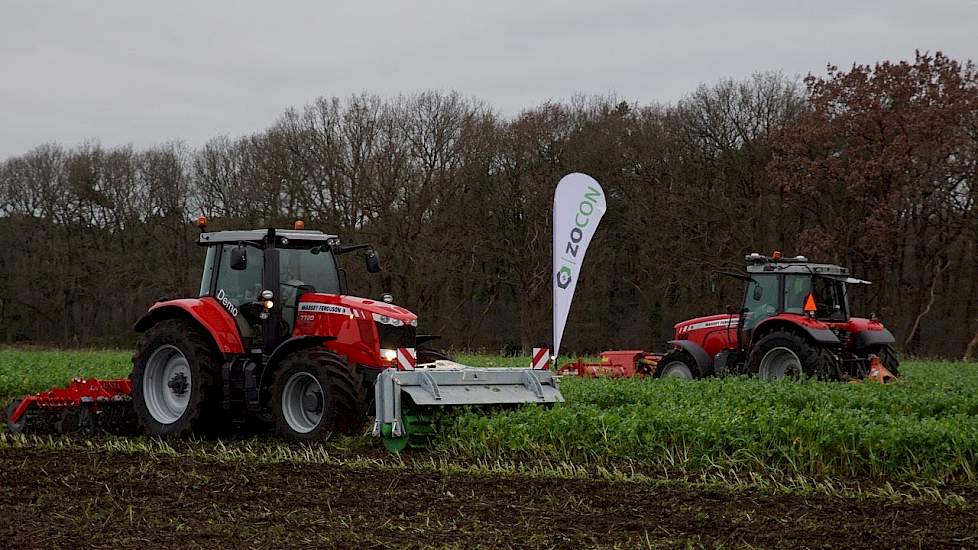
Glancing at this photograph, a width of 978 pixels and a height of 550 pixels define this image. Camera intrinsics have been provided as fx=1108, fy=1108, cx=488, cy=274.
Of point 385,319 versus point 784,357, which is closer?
point 385,319

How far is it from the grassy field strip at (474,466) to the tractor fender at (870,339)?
8197mm

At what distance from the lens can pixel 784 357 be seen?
16547 mm

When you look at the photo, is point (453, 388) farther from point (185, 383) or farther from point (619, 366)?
point (619, 366)

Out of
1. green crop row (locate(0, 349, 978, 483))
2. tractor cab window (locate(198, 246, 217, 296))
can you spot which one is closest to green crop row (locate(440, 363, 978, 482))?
green crop row (locate(0, 349, 978, 483))

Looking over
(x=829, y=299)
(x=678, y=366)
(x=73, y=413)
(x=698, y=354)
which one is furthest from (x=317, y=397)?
(x=829, y=299)

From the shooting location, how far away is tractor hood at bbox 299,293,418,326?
1145 centimetres

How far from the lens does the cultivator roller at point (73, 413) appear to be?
40.7ft

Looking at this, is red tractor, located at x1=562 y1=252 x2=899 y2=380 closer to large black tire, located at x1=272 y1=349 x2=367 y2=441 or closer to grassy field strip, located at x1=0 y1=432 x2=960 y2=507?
grassy field strip, located at x1=0 y1=432 x2=960 y2=507

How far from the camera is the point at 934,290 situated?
1388 inches

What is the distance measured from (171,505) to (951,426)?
6272mm

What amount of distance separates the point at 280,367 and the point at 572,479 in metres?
3.59

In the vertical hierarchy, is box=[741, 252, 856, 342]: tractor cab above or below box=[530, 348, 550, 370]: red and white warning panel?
above

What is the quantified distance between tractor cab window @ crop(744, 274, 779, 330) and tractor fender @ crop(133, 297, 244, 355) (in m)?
8.59

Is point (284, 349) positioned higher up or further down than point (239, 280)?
further down
